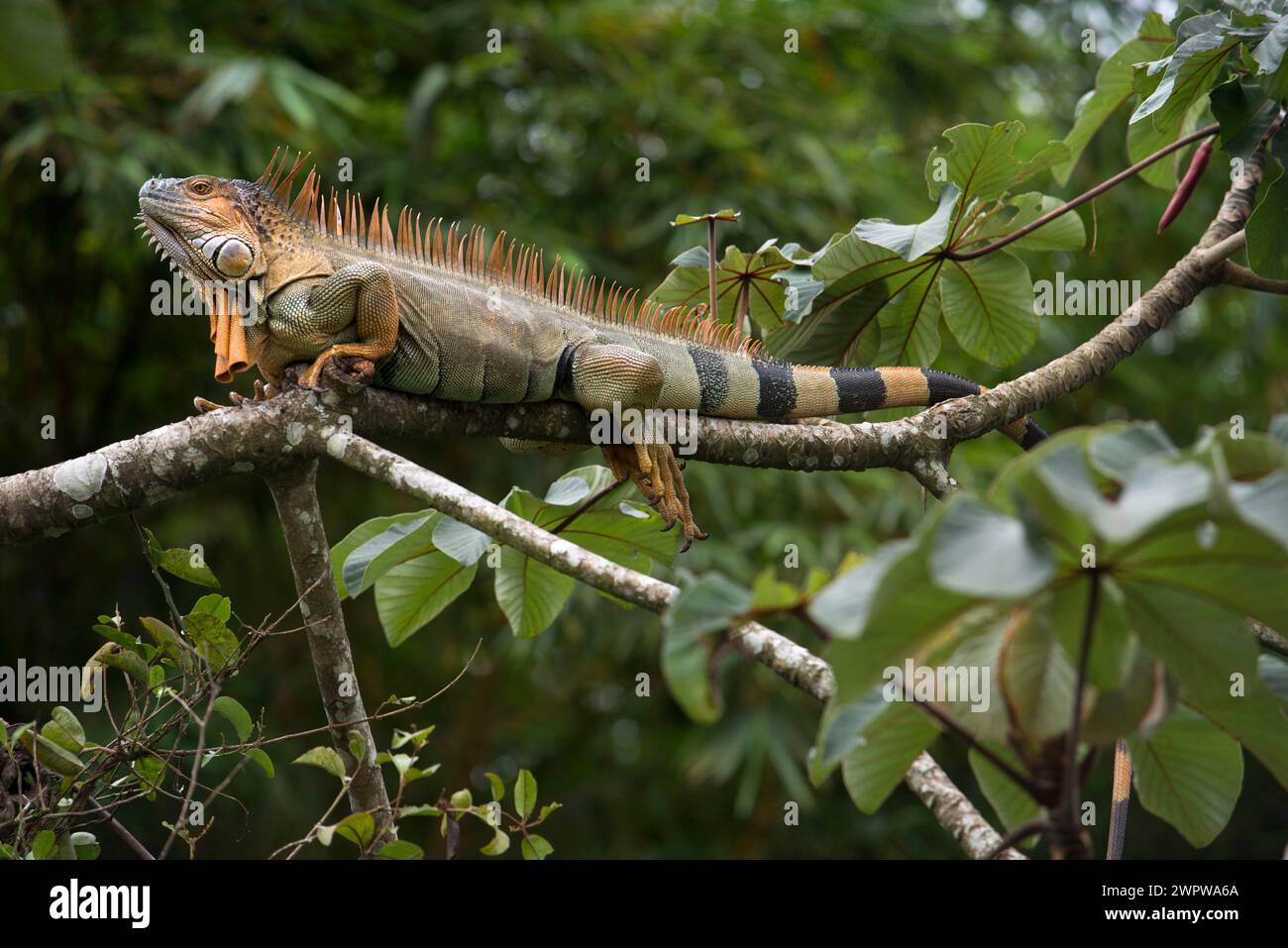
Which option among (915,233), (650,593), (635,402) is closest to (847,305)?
(915,233)

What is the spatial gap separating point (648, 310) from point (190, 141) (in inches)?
180

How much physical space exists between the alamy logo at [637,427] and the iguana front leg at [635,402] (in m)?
0.02

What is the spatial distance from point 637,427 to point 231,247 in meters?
1.02

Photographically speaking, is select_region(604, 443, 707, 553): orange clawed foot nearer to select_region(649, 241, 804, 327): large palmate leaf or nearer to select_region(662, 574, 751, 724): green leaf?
select_region(649, 241, 804, 327): large palmate leaf

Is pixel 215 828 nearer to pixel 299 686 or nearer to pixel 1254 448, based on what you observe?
pixel 299 686

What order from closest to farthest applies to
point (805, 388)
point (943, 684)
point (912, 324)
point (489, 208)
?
point (943, 684) → point (805, 388) → point (912, 324) → point (489, 208)

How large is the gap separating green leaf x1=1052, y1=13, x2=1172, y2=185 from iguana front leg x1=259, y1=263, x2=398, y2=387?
1.71m

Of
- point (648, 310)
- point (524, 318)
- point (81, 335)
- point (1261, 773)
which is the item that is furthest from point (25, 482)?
point (1261, 773)

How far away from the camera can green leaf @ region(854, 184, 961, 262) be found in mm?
2812

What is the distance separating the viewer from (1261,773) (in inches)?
372

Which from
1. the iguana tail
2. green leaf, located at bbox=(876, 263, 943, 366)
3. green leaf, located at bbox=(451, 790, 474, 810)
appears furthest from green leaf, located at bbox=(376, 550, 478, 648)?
green leaf, located at bbox=(876, 263, 943, 366)

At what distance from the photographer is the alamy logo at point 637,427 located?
2.75 m

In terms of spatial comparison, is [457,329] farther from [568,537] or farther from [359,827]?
[359,827]

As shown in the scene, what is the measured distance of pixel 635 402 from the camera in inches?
115
